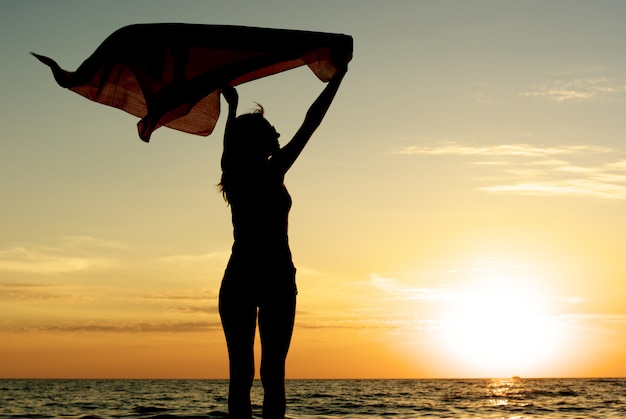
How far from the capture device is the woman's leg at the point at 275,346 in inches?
155

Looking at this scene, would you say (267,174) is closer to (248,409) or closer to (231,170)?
(231,170)

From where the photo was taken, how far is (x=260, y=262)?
394cm

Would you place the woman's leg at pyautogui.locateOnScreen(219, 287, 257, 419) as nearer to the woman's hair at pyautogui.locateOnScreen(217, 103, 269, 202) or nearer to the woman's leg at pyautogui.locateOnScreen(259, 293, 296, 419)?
the woman's leg at pyautogui.locateOnScreen(259, 293, 296, 419)

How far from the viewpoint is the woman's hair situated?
4.05m

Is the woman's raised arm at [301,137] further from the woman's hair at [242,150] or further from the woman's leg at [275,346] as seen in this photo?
the woman's leg at [275,346]

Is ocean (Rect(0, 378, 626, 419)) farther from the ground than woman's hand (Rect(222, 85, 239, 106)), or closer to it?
closer to it

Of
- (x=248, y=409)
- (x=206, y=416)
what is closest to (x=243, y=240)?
(x=248, y=409)

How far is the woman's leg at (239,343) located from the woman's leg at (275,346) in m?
0.07

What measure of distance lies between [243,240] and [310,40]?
128 centimetres

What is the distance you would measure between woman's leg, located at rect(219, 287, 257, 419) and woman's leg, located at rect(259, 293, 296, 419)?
Result: 0.07m

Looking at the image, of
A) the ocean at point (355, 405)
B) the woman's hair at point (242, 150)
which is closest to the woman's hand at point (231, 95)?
the woman's hair at point (242, 150)

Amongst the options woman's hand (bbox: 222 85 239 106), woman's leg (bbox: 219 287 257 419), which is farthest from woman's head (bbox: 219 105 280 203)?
woman's leg (bbox: 219 287 257 419)

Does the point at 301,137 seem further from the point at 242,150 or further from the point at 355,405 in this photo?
the point at 355,405

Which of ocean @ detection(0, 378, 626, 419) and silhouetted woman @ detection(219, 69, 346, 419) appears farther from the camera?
ocean @ detection(0, 378, 626, 419)
